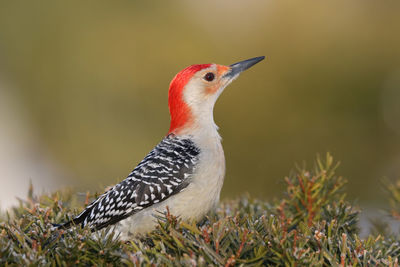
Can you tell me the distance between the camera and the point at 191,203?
3164 mm

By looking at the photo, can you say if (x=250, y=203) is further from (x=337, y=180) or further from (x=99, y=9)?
(x=99, y=9)

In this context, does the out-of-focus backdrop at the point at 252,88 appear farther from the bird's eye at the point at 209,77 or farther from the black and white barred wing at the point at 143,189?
the black and white barred wing at the point at 143,189

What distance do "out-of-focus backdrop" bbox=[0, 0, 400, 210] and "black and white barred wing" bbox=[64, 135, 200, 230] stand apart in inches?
305

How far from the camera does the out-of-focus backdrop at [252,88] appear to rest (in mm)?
11062

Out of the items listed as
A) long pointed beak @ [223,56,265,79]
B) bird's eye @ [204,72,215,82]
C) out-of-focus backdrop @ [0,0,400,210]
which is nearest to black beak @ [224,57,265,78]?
long pointed beak @ [223,56,265,79]

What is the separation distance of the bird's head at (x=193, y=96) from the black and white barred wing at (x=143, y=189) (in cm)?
42

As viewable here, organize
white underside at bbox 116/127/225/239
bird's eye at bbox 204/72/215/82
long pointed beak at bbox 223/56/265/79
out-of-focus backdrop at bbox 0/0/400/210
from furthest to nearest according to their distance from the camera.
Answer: out-of-focus backdrop at bbox 0/0/400/210, long pointed beak at bbox 223/56/265/79, bird's eye at bbox 204/72/215/82, white underside at bbox 116/127/225/239

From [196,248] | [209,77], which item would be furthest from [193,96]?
[196,248]

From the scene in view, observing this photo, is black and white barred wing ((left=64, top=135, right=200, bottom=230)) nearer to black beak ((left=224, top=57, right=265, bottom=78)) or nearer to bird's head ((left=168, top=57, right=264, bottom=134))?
bird's head ((left=168, top=57, right=264, bottom=134))

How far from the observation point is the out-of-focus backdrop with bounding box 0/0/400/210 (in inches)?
436

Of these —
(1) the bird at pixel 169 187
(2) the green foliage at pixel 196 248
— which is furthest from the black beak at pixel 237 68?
(2) the green foliage at pixel 196 248

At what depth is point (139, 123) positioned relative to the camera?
12.2m

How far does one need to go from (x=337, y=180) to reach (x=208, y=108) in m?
1.22

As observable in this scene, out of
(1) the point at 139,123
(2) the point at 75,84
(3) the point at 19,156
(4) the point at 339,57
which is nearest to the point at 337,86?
(4) the point at 339,57
